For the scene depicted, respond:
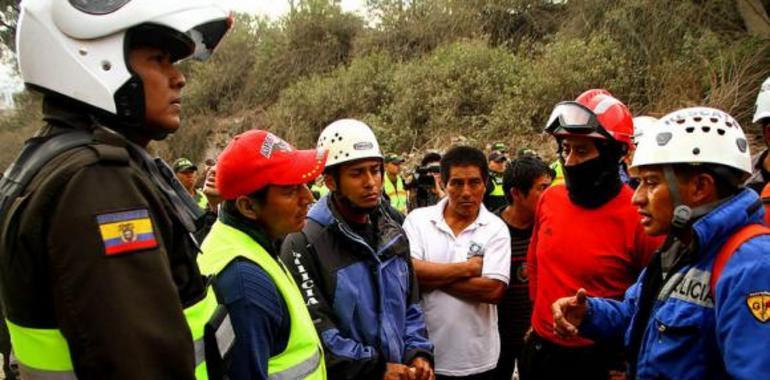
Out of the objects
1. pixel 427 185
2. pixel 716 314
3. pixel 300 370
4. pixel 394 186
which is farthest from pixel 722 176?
pixel 394 186

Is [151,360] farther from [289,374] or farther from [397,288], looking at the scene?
[397,288]

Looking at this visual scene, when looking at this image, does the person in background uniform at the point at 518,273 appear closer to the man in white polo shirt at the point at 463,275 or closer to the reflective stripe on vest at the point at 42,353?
the man in white polo shirt at the point at 463,275

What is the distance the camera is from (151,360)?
1172mm

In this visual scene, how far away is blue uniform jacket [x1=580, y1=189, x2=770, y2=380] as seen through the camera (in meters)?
1.69

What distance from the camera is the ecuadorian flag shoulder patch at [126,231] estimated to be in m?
1.17

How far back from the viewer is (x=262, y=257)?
199 cm

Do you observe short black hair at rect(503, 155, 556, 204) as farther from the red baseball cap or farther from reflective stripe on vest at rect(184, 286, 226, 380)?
reflective stripe on vest at rect(184, 286, 226, 380)

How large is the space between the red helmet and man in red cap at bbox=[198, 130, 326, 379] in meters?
1.28

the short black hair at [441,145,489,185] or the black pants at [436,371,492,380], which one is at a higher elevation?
the short black hair at [441,145,489,185]

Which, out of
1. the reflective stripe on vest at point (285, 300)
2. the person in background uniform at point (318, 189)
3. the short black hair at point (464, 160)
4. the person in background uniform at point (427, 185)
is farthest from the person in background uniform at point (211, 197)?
the person in background uniform at point (318, 189)

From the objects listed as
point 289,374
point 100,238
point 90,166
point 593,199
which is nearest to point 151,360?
point 100,238

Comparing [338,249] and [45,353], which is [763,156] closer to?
[338,249]

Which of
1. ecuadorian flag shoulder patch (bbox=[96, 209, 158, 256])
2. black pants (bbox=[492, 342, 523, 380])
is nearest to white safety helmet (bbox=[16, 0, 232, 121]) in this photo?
ecuadorian flag shoulder patch (bbox=[96, 209, 158, 256])

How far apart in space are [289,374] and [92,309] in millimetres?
903
